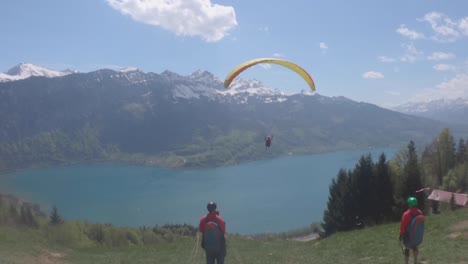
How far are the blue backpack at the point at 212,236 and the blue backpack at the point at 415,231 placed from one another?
5.84m

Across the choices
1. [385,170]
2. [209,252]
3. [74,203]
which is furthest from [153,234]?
[74,203]

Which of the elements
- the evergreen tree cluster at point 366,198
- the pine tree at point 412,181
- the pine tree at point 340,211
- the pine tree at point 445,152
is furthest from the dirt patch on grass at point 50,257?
the pine tree at point 445,152

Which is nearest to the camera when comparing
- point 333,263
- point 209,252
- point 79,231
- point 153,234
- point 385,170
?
point 209,252

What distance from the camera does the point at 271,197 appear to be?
13025 centimetres

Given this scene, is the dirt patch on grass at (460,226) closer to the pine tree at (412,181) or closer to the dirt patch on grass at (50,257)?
the pine tree at (412,181)

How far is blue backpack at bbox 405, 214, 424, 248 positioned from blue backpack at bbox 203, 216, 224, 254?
5.84 meters

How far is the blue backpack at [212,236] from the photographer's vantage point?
430 inches

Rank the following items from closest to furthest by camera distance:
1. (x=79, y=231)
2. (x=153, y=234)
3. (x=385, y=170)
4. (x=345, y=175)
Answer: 1. (x=385, y=170)
2. (x=345, y=175)
3. (x=79, y=231)
4. (x=153, y=234)

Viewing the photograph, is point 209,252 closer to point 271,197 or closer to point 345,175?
point 345,175

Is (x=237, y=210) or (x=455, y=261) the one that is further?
(x=237, y=210)

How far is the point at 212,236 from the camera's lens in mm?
10961

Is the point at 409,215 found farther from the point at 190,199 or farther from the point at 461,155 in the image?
the point at 190,199

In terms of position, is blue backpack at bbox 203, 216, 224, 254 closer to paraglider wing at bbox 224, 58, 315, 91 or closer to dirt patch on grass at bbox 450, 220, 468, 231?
paraglider wing at bbox 224, 58, 315, 91

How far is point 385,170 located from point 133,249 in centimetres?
2658
